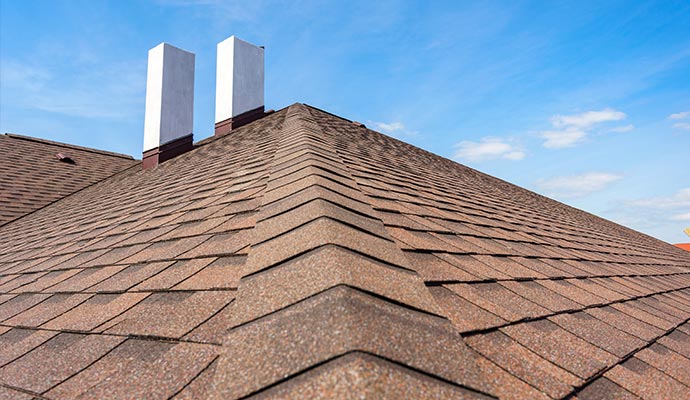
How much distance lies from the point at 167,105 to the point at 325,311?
8.06m

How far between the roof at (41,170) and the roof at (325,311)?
6511 mm

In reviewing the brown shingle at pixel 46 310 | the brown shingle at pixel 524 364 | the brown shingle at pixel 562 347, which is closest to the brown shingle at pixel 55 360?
the brown shingle at pixel 46 310

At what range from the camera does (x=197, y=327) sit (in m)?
1.27

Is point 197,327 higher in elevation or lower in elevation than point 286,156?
lower

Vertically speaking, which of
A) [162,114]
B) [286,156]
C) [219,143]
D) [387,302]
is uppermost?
[162,114]

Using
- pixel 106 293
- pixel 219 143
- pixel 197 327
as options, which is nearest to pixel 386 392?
pixel 197 327

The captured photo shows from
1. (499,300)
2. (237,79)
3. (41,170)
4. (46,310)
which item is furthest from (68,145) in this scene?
(499,300)

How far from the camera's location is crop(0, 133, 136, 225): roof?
27.4 feet

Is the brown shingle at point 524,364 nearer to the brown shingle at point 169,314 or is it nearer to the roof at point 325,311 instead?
the roof at point 325,311

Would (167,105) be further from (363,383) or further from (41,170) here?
(363,383)

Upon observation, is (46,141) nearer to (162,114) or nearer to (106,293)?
(162,114)

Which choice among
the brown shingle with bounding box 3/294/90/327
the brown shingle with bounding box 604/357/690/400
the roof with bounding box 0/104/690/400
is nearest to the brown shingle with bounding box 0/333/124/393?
the roof with bounding box 0/104/690/400

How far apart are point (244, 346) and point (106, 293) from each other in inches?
51.7

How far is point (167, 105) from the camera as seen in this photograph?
798cm
